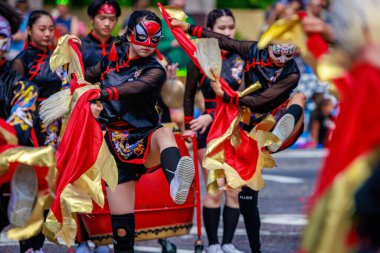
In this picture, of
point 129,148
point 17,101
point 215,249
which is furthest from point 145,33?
point 215,249

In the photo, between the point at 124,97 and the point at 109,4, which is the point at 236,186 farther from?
the point at 109,4

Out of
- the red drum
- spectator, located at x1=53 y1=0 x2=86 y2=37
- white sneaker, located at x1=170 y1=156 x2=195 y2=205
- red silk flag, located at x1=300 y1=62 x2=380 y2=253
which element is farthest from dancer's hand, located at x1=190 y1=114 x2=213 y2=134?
spectator, located at x1=53 y1=0 x2=86 y2=37

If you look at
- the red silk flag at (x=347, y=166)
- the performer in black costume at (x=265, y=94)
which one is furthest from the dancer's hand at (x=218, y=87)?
the red silk flag at (x=347, y=166)

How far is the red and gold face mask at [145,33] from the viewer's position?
6977 millimetres

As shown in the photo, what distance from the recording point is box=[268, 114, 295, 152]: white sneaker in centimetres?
747

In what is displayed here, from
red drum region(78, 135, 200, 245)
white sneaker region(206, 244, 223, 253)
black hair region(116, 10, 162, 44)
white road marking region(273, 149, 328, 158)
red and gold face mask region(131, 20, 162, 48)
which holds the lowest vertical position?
white road marking region(273, 149, 328, 158)

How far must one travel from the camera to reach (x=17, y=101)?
6543mm

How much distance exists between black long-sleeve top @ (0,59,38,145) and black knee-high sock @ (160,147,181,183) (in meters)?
0.92

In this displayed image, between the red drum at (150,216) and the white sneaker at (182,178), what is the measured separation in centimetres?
113

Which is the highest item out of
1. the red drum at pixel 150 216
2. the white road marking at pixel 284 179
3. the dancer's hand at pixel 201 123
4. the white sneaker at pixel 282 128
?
the white sneaker at pixel 282 128

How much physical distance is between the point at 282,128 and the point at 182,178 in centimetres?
126

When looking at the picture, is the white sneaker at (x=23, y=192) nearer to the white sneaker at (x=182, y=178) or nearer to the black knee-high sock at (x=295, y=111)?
the white sneaker at (x=182, y=178)

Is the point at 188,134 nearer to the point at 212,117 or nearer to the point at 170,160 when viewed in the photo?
the point at 212,117

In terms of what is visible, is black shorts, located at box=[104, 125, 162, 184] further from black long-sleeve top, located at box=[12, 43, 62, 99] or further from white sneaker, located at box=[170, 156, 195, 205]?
black long-sleeve top, located at box=[12, 43, 62, 99]
